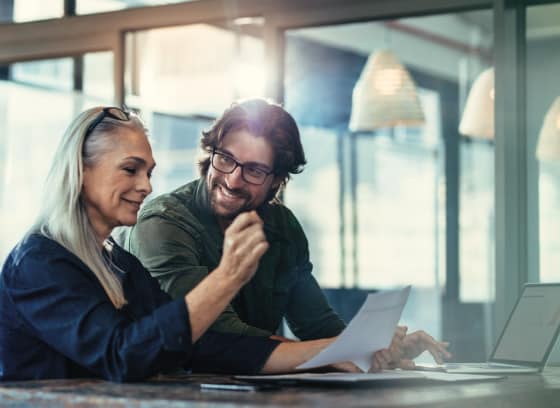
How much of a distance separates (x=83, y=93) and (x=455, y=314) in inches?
88.8

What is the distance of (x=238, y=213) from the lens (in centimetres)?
316

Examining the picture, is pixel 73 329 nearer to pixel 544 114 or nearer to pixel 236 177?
pixel 236 177

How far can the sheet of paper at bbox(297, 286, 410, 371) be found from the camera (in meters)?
2.20

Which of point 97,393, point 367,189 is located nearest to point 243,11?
point 367,189

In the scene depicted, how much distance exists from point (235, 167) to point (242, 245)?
3.34ft

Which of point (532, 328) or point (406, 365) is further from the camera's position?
point (532, 328)

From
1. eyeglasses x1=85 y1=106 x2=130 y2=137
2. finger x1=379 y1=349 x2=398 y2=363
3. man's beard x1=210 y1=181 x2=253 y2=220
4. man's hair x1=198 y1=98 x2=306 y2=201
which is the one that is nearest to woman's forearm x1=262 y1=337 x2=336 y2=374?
finger x1=379 y1=349 x2=398 y2=363

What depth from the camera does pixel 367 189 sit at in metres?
5.80

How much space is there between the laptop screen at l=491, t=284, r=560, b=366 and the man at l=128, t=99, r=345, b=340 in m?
0.49

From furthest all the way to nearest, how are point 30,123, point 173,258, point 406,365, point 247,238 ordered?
point 30,123
point 173,258
point 406,365
point 247,238

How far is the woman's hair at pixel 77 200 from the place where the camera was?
2.35 m

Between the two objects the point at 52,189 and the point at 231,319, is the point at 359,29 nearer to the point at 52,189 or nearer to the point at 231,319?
the point at 231,319

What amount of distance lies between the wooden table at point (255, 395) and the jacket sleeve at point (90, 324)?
0.04m

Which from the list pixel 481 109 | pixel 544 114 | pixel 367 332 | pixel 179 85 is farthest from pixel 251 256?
pixel 179 85
